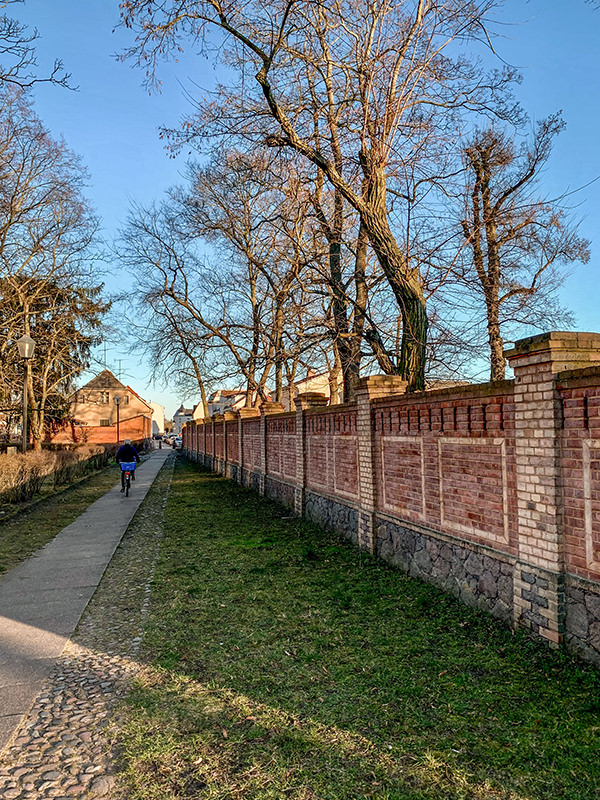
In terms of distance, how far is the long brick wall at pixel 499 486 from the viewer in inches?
151

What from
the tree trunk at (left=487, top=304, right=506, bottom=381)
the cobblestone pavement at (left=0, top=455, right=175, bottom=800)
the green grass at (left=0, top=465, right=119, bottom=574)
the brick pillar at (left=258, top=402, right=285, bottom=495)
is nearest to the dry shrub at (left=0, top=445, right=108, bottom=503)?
the green grass at (left=0, top=465, right=119, bottom=574)

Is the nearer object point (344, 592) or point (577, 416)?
point (577, 416)

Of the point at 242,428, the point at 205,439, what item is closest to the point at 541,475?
the point at 242,428

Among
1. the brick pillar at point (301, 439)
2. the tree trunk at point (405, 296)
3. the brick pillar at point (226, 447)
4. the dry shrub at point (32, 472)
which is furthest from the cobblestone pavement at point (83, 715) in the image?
the brick pillar at point (226, 447)

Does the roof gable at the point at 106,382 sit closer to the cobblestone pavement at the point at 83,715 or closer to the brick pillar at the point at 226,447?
the brick pillar at the point at 226,447

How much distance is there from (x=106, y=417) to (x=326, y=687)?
57125mm

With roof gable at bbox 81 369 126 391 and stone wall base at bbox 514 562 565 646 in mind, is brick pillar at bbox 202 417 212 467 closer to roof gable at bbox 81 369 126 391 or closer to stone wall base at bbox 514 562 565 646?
stone wall base at bbox 514 562 565 646

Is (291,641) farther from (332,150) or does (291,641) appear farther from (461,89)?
(461,89)

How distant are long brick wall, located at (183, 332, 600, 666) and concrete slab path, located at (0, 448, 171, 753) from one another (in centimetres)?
369

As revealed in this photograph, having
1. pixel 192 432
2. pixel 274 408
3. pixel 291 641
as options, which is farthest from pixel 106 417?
pixel 291 641

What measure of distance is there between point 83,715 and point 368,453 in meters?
4.86

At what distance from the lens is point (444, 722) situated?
3170 millimetres

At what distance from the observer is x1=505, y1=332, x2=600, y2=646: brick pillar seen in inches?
157

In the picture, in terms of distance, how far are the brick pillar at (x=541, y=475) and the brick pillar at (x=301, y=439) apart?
6513mm
